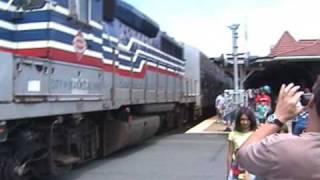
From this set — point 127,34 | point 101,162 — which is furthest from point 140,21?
point 101,162

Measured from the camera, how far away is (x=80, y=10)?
33.8 feet

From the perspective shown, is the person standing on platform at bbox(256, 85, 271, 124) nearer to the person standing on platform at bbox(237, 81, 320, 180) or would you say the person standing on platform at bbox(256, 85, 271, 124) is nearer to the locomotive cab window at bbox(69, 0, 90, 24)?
the locomotive cab window at bbox(69, 0, 90, 24)

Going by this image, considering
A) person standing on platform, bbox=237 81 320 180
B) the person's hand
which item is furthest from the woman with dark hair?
person standing on platform, bbox=237 81 320 180

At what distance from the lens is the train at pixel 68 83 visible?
27.7 ft

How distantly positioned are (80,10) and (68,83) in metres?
1.40

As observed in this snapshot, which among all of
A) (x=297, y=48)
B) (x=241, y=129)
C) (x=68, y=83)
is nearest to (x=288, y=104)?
(x=241, y=129)

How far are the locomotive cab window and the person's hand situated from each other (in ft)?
23.5

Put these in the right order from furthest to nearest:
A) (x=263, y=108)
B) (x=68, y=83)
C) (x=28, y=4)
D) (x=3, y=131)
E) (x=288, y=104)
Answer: (x=263, y=108) < (x=68, y=83) < (x=28, y=4) < (x=3, y=131) < (x=288, y=104)

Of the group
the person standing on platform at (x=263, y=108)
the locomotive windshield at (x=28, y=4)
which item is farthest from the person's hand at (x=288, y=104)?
the person standing on platform at (x=263, y=108)

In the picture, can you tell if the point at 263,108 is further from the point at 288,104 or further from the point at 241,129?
the point at 288,104

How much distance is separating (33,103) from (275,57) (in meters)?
21.7

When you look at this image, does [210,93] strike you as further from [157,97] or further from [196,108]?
[157,97]

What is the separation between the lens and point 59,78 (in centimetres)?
929

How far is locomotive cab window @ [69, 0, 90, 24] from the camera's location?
9935 mm
